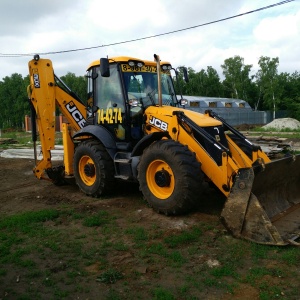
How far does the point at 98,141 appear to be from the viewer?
7.82 m

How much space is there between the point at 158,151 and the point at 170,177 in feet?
1.52

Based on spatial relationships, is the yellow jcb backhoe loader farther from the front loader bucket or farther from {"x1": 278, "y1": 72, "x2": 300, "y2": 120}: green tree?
{"x1": 278, "y1": 72, "x2": 300, "y2": 120}: green tree

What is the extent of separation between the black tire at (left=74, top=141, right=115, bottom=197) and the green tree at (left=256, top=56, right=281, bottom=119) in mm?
47587

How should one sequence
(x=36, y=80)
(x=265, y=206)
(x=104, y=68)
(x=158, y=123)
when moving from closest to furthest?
(x=265, y=206)
(x=104, y=68)
(x=158, y=123)
(x=36, y=80)

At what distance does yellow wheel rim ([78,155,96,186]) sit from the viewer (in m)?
7.75

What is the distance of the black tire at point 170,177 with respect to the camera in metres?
5.79

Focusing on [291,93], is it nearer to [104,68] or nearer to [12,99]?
[12,99]

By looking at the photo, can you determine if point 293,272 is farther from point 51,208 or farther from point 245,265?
point 51,208

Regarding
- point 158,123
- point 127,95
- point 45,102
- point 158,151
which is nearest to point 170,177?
point 158,151

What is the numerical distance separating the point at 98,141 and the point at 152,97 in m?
1.46

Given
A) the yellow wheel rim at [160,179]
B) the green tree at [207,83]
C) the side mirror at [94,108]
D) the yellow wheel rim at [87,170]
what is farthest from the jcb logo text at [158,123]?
the green tree at [207,83]

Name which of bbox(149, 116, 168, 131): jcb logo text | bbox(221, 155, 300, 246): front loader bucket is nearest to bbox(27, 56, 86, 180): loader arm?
bbox(149, 116, 168, 131): jcb logo text

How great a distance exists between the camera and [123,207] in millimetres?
7039

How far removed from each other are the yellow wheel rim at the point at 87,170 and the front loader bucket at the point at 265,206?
11.0 feet
